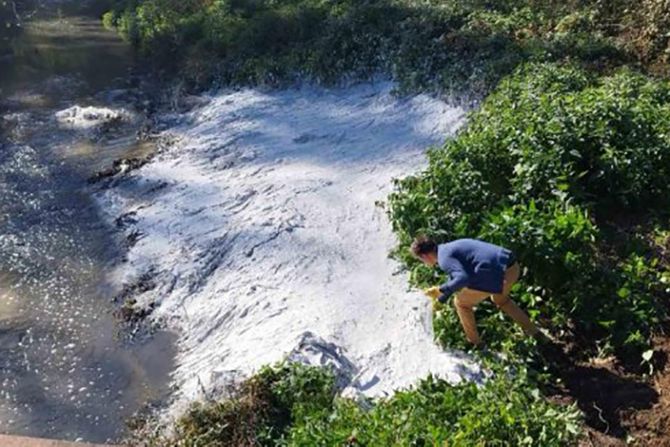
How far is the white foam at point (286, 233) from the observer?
25.3 feet

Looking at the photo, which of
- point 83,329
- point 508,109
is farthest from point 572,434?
point 83,329

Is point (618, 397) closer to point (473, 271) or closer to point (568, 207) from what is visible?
point (473, 271)

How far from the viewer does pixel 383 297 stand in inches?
324

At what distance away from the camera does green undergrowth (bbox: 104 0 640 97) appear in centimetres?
1276

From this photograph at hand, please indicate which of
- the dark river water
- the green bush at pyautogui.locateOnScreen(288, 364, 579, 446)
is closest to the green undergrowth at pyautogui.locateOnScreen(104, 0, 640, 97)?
the dark river water

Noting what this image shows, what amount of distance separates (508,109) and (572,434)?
225 inches

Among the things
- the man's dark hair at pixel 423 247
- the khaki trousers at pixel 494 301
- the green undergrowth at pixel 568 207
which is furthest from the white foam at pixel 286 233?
the man's dark hair at pixel 423 247

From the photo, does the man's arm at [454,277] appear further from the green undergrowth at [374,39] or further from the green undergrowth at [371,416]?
the green undergrowth at [374,39]

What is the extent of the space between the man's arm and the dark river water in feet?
12.2

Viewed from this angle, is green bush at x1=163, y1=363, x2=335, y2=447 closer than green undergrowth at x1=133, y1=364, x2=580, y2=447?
No

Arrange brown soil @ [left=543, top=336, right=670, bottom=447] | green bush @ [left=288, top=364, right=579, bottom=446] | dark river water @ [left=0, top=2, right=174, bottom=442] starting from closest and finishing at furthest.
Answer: green bush @ [left=288, top=364, right=579, bottom=446] < brown soil @ [left=543, top=336, right=670, bottom=447] < dark river water @ [left=0, top=2, right=174, bottom=442]

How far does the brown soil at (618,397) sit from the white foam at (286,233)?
3.32 feet

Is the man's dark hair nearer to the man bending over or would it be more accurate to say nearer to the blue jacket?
the man bending over

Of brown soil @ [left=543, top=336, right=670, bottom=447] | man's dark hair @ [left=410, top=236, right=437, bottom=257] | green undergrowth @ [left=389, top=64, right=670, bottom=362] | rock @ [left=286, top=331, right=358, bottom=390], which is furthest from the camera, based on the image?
rock @ [left=286, top=331, right=358, bottom=390]
